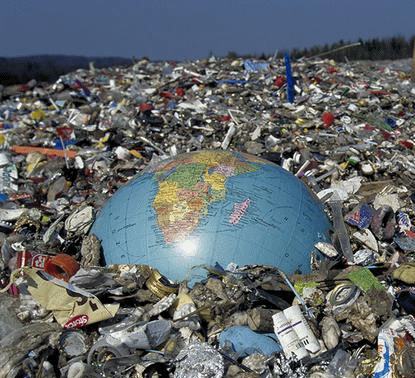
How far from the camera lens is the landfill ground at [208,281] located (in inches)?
137

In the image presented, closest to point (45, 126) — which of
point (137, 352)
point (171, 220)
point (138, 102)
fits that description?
point (138, 102)

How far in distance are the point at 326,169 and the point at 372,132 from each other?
2.94 metres

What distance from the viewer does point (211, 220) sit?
414 centimetres

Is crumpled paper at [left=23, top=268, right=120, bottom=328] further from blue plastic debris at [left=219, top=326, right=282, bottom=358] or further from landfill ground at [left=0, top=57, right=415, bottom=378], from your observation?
blue plastic debris at [left=219, top=326, right=282, bottom=358]

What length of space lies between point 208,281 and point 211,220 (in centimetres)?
39

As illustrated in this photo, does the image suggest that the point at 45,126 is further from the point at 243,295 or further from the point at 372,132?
the point at 243,295

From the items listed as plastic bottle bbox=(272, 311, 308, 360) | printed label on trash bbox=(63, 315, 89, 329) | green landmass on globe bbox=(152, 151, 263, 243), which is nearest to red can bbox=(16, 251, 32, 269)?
printed label on trash bbox=(63, 315, 89, 329)

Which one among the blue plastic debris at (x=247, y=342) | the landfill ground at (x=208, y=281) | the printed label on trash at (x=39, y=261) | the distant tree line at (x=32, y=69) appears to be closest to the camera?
the landfill ground at (x=208, y=281)

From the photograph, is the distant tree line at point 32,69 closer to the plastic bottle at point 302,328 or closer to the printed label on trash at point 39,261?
the printed label on trash at point 39,261

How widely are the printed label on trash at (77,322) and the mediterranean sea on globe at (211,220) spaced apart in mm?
587

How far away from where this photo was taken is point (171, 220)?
4.19 meters

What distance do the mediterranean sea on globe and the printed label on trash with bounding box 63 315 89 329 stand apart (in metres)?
0.59

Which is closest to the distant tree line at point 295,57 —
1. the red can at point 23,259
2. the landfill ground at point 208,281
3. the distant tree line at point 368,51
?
the distant tree line at point 368,51

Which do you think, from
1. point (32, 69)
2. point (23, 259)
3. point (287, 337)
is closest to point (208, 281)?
point (287, 337)
